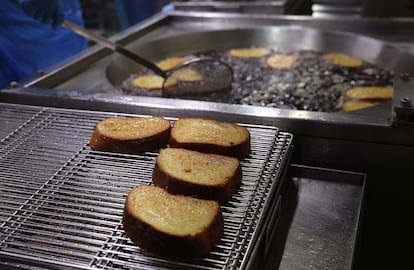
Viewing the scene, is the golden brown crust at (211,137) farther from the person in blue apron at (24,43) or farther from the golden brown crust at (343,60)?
the person in blue apron at (24,43)

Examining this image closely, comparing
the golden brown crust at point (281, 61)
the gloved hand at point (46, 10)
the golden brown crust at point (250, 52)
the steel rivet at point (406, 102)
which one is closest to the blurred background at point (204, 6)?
the golden brown crust at point (250, 52)

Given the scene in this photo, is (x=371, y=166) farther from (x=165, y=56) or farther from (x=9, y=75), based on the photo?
(x=9, y=75)

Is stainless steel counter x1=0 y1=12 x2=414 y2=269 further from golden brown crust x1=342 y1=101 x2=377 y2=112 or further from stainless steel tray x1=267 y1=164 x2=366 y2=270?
golden brown crust x1=342 y1=101 x2=377 y2=112

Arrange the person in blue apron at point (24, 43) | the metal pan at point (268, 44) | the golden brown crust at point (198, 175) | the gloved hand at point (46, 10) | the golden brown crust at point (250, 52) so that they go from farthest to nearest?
the person in blue apron at point (24, 43) < the golden brown crust at point (250, 52) < the metal pan at point (268, 44) < the gloved hand at point (46, 10) < the golden brown crust at point (198, 175)

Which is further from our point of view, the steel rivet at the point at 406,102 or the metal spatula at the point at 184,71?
the metal spatula at the point at 184,71

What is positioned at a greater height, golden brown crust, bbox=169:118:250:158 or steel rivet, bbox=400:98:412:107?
steel rivet, bbox=400:98:412:107

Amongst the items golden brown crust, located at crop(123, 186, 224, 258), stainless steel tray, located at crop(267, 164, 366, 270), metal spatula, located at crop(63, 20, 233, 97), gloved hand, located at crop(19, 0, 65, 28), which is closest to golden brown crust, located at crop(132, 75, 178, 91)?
metal spatula, located at crop(63, 20, 233, 97)
